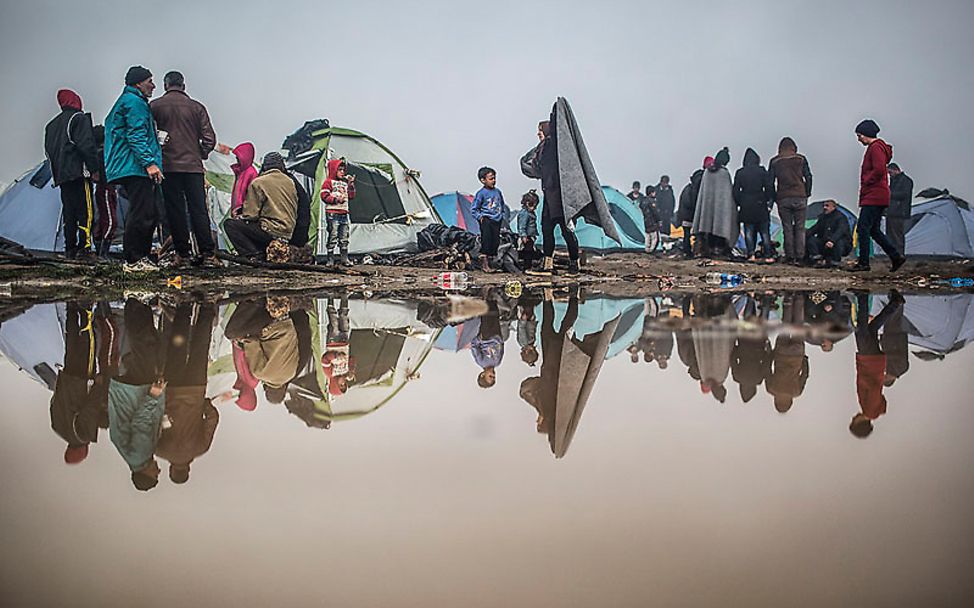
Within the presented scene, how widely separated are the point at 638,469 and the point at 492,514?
1.05 feet

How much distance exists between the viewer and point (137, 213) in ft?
19.1

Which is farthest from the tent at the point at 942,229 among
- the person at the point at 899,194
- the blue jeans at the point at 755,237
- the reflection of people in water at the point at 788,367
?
the reflection of people in water at the point at 788,367

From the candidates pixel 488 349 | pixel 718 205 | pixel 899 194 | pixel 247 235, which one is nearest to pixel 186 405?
pixel 488 349

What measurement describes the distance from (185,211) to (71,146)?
5.30 feet

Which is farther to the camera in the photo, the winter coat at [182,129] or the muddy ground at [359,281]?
the winter coat at [182,129]

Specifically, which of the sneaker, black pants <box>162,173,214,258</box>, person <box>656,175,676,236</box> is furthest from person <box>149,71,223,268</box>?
person <box>656,175,676,236</box>

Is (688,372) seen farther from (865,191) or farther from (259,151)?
(259,151)

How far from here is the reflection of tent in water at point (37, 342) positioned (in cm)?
217

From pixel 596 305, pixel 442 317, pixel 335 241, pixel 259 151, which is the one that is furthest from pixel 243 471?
pixel 259 151

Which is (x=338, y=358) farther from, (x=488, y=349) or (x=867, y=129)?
(x=867, y=129)

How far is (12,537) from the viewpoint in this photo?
3.19ft

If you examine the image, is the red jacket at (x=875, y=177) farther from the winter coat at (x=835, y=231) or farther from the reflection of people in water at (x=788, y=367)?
the reflection of people in water at (x=788, y=367)

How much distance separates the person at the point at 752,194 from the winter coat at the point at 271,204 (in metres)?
6.75

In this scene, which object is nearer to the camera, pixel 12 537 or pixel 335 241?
pixel 12 537
